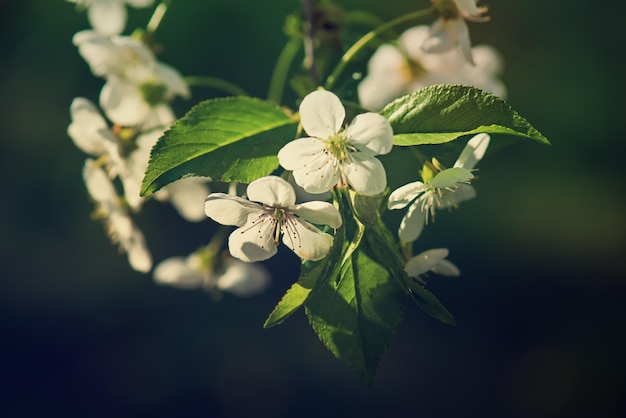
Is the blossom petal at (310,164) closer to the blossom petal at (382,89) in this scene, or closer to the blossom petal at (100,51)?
the blossom petal at (100,51)

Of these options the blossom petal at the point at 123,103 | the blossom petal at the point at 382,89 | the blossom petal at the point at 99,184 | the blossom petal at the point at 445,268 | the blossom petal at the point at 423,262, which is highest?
the blossom petal at the point at 123,103

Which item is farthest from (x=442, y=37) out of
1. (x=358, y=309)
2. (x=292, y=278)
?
(x=292, y=278)

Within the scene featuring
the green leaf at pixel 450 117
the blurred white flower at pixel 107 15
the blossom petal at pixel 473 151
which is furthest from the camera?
the blurred white flower at pixel 107 15

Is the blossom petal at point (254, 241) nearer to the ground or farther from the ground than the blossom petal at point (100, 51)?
nearer to the ground

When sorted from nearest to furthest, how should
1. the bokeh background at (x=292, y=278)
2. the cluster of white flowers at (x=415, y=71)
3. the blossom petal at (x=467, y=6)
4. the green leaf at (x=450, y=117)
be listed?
1. the green leaf at (x=450, y=117)
2. the blossom petal at (x=467, y=6)
3. the cluster of white flowers at (x=415, y=71)
4. the bokeh background at (x=292, y=278)

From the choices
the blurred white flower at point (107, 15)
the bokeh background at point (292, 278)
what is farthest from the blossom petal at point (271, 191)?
the bokeh background at point (292, 278)

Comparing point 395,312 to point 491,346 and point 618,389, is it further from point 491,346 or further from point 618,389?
point 618,389

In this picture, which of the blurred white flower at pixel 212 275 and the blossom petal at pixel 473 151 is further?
the blurred white flower at pixel 212 275

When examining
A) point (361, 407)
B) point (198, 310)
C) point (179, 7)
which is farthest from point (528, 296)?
point (179, 7)
